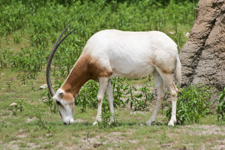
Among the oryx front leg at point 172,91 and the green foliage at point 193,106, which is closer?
the oryx front leg at point 172,91

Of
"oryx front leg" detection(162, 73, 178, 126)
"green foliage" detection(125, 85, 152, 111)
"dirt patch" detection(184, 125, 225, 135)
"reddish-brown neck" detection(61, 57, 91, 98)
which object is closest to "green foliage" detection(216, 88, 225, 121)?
"dirt patch" detection(184, 125, 225, 135)

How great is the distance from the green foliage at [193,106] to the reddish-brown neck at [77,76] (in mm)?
1967

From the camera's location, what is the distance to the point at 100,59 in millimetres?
7105

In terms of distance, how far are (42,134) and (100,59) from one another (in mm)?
1798

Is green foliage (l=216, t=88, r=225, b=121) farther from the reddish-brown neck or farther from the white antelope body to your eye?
the reddish-brown neck

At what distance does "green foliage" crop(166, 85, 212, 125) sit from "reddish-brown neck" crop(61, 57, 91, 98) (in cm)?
197

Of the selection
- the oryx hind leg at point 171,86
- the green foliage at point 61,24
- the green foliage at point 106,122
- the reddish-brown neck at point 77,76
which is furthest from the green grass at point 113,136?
the green foliage at point 61,24

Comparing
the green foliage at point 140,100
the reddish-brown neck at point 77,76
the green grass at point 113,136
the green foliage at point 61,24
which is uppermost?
the green foliage at point 61,24

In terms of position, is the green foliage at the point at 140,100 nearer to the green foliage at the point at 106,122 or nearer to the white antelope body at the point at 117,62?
the white antelope body at the point at 117,62

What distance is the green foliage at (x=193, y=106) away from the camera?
7465mm

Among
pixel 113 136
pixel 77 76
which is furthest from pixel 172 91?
pixel 77 76

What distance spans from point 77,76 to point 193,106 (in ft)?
8.38

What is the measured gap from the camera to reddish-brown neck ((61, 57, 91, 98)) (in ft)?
23.8

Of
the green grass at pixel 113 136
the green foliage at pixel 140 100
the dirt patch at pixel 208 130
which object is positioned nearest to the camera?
the green grass at pixel 113 136
